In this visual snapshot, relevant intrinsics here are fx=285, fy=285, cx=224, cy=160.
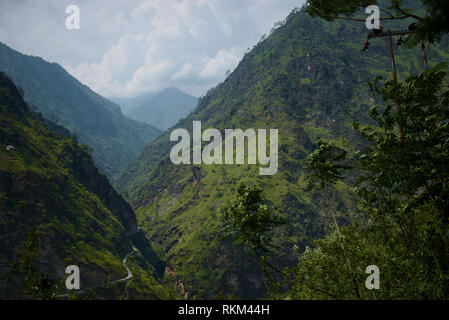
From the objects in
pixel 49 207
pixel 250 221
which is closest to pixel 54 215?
pixel 49 207

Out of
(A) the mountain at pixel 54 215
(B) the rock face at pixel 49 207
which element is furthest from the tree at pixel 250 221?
(A) the mountain at pixel 54 215

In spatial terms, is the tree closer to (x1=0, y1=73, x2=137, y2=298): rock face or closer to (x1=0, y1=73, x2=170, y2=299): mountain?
(x1=0, y1=73, x2=137, y2=298): rock face

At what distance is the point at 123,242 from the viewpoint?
119 metres

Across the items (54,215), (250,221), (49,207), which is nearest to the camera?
(250,221)

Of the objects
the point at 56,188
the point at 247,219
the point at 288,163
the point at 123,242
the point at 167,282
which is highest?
the point at 288,163

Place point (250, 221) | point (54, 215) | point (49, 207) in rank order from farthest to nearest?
point (54, 215) → point (49, 207) → point (250, 221)

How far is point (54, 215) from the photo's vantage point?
9238 cm

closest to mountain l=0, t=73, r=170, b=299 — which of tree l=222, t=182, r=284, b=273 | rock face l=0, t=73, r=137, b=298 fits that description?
rock face l=0, t=73, r=137, b=298

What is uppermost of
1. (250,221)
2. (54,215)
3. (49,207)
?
(49,207)

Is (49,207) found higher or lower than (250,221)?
higher

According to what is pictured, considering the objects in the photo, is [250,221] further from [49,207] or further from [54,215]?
[49,207]
